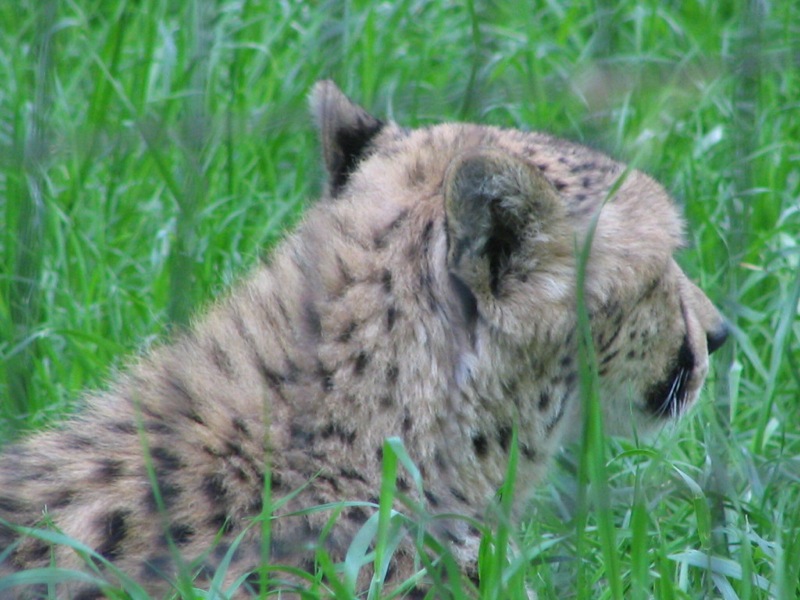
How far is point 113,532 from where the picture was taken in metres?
2.17

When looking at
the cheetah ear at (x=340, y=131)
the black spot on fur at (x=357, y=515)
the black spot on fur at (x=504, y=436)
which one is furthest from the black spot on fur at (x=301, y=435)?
the cheetah ear at (x=340, y=131)

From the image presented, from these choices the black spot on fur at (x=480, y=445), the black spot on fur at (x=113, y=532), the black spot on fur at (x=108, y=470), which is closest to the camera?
the black spot on fur at (x=113, y=532)

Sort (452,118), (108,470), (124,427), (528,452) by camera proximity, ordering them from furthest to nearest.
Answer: (452,118) → (528,452) → (124,427) → (108,470)

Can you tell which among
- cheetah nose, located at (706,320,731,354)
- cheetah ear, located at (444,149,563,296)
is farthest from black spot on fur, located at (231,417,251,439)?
cheetah nose, located at (706,320,731,354)

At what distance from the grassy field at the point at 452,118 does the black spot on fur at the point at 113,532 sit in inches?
15.9

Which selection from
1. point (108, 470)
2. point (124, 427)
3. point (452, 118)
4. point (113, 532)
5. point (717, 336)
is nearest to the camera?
point (113, 532)

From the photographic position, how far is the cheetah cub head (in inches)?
89.7

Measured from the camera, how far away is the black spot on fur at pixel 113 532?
7.04 ft

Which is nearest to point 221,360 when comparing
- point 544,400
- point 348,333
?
point 348,333

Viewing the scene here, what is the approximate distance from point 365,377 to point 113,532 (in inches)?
20.4

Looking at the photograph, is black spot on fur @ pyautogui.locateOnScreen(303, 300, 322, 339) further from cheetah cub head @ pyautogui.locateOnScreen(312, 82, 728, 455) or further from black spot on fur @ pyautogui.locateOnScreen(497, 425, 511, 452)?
black spot on fur @ pyautogui.locateOnScreen(497, 425, 511, 452)

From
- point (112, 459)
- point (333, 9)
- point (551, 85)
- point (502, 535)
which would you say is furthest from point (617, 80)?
point (333, 9)

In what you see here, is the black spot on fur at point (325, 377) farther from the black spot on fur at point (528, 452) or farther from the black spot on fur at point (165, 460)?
the black spot on fur at point (528, 452)

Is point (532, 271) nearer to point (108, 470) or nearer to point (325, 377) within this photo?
point (325, 377)
